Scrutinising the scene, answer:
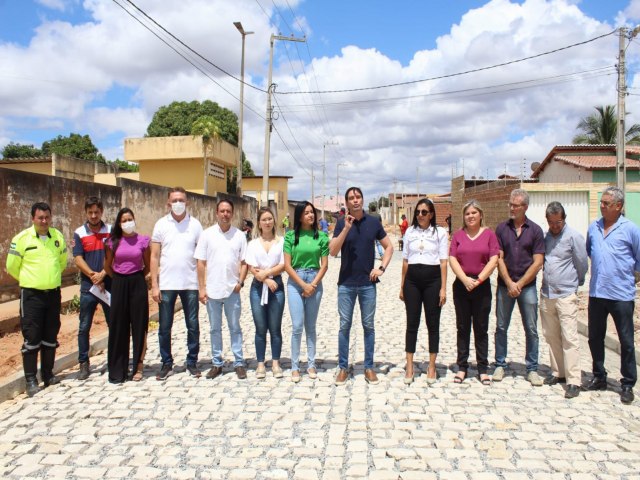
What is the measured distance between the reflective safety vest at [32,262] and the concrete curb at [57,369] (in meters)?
0.94

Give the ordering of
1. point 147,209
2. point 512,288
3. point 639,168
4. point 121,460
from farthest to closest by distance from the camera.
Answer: point 639,168 < point 147,209 < point 512,288 < point 121,460

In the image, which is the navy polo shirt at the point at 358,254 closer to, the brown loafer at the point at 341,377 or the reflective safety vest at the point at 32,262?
the brown loafer at the point at 341,377

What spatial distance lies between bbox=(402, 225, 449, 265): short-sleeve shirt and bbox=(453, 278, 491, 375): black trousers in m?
0.39

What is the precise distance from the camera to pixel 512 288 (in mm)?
5539

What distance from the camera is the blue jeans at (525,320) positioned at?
562cm

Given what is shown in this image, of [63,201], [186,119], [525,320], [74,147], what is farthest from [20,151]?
[525,320]

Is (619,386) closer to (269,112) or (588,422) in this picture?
(588,422)

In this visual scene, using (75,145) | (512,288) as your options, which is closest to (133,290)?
(512,288)

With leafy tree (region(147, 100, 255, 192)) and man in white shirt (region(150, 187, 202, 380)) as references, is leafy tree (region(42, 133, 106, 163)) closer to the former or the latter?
leafy tree (region(147, 100, 255, 192))

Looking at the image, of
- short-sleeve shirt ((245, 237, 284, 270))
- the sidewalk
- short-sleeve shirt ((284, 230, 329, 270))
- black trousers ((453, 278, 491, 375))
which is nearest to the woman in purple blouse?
black trousers ((453, 278, 491, 375))

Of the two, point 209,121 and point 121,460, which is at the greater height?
point 209,121

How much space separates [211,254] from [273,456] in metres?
2.53

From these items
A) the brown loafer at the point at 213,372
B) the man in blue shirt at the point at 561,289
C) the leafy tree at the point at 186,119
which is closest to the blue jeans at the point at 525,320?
the man in blue shirt at the point at 561,289

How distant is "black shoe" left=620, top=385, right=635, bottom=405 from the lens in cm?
493
